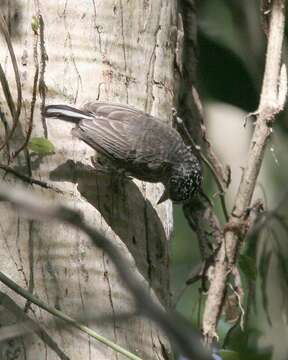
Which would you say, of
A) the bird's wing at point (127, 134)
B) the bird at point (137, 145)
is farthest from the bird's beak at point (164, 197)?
the bird's wing at point (127, 134)

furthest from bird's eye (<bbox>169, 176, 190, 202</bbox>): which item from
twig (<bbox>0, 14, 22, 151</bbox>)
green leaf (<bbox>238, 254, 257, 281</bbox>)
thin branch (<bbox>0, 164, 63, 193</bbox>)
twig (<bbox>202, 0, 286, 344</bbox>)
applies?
twig (<bbox>0, 14, 22, 151</bbox>)

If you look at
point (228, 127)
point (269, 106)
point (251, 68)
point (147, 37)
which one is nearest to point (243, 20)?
point (251, 68)

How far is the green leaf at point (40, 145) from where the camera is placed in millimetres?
2682

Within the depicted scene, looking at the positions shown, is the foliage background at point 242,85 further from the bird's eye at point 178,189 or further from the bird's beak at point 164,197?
the bird's beak at point 164,197

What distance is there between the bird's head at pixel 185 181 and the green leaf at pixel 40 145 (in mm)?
682

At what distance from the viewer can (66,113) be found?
2832mm

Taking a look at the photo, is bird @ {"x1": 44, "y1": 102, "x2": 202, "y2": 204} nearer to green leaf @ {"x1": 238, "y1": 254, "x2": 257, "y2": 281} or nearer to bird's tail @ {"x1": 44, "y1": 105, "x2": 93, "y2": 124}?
bird's tail @ {"x1": 44, "y1": 105, "x2": 93, "y2": 124}

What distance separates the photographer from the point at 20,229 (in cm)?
266

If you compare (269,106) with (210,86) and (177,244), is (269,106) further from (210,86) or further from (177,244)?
(177,244)

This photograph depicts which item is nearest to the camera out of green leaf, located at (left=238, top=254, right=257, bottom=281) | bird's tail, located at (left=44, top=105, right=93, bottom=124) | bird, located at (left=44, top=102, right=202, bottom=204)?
bird's tail, located at (left=44, top=105, right=93, bottom=124)

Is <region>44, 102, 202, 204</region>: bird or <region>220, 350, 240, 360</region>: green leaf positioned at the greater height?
<region>44, 102, 202, 204</region>: bird

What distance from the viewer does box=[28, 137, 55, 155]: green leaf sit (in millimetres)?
2682

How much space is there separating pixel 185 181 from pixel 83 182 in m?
0.74

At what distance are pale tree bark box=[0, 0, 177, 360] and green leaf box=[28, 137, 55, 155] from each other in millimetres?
66
